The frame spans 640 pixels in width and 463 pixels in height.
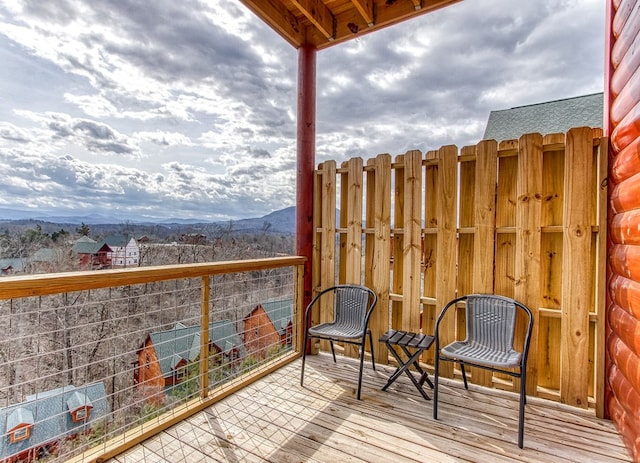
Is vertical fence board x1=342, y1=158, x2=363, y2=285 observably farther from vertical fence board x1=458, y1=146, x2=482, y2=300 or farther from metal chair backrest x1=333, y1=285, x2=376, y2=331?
vertical fence board x1=458, y1=146, x2=482, y2=300

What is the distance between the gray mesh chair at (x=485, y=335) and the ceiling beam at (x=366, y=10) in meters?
2.83

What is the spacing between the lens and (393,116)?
467cm

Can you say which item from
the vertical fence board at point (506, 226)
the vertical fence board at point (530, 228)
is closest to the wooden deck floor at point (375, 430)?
the vertical fence board at point (530, 228)

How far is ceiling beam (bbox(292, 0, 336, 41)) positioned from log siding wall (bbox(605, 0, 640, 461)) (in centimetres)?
233

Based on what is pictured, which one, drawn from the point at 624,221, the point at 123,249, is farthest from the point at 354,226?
the point at 123,249

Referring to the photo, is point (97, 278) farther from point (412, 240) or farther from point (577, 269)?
point (577, 269)

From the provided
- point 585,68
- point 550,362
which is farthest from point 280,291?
point 585,68

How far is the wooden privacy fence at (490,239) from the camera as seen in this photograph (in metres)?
2.25

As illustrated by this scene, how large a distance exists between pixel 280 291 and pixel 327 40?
2.82 metres

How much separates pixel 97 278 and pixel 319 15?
3.11 m

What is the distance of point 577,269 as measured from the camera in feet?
7.43

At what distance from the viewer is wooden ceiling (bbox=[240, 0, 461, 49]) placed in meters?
2.87

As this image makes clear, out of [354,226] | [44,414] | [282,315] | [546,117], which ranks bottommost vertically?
[44,414]

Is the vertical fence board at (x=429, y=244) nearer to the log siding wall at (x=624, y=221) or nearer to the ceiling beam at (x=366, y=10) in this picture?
the log siding wall at (x=624, y=221)
